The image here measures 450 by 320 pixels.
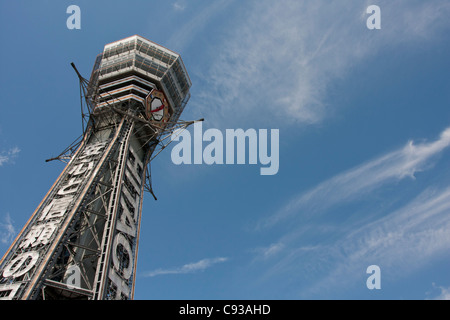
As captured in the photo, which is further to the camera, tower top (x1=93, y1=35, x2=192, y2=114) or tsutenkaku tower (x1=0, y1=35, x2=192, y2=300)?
tower top (x1=93, y1=35, x2=192, y2=114)

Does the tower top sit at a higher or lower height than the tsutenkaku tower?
higher

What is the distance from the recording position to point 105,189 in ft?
179

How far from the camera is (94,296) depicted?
4028 centimetres

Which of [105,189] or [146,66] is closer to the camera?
[105,189]

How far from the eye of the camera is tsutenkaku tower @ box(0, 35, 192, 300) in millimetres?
40469

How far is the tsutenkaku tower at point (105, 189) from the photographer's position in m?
40.5

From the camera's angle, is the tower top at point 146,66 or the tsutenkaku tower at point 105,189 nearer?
the tsutenkaku tower at point 105,189

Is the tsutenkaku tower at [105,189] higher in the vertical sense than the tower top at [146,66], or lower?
lower

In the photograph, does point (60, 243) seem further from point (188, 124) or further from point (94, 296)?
point (188, 124)

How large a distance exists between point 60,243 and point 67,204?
839 centimetres
